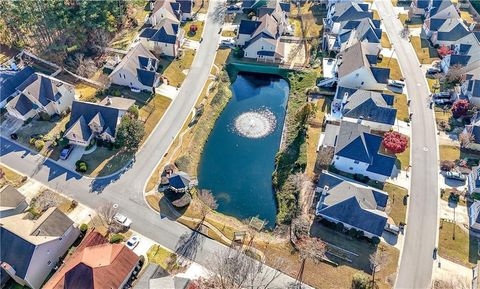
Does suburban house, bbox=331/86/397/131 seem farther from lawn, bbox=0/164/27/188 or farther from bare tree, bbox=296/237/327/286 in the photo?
lawn, bbox=0/164/27/188

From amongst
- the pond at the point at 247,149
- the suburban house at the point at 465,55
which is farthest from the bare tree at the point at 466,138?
the pond at the point at 247,149

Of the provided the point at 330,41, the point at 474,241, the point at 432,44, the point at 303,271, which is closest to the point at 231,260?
the point at 303,271

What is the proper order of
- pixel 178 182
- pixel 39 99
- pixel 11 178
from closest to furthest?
pixel 178 182 < pixel 11 178 < pixel 39 99

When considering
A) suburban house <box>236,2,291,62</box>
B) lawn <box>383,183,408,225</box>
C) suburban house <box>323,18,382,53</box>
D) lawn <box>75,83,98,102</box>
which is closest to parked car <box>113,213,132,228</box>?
lawn <box>75,83,98,102</box>

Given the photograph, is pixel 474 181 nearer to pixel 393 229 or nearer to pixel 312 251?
pixel 393 229

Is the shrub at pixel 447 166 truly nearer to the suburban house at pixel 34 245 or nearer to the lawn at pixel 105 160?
the lawn at pixel 105 160

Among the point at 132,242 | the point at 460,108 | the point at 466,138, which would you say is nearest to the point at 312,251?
the point at 132,242
